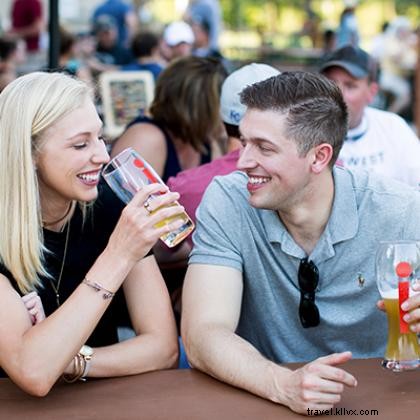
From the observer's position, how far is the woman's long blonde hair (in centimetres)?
249

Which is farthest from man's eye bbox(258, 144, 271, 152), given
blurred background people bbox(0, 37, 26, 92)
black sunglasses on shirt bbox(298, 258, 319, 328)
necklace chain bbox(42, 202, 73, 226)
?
blurred background people bbox(0, 37, 26, 92)

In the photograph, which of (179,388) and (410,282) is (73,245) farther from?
(410,282)

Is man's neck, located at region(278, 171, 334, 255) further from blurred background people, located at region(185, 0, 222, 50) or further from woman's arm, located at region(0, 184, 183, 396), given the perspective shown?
blurred background people, located at region(185, 0, 222, 50)

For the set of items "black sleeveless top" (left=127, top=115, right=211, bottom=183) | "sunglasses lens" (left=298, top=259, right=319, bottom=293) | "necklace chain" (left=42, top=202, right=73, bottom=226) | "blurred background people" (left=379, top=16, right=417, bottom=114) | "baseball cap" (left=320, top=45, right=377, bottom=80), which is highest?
"baseball cap" (left=320, top=45, right=377, bottom=80)

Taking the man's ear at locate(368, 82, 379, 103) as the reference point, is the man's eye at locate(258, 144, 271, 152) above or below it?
above

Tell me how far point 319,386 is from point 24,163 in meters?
0.99

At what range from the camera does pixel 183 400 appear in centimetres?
220

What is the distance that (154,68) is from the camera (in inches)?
305

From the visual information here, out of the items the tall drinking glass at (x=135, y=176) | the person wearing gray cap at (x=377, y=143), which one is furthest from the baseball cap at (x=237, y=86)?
the tall drinking glass at (x=135, y=176)

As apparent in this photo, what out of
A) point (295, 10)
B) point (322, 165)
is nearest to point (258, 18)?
point (295, 10)

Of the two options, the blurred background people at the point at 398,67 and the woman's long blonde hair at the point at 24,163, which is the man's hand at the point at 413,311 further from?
the blurred background people at the point at 398,67

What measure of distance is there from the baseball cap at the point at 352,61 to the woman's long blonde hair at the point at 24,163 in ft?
9.24

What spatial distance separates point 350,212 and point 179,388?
77cm

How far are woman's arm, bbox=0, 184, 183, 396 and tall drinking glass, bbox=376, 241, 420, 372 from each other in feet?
1.73
